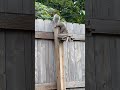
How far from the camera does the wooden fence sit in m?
4.48

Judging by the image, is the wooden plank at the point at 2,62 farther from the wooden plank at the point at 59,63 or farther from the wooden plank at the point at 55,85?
the wooden plank at the point at 59,63

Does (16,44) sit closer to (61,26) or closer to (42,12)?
(61,26)

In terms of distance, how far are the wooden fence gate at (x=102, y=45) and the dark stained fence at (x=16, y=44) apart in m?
0.39

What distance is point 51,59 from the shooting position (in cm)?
462

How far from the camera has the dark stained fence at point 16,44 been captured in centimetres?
207

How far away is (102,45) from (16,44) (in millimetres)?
A: 588

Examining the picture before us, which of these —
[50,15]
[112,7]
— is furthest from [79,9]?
[112,7]

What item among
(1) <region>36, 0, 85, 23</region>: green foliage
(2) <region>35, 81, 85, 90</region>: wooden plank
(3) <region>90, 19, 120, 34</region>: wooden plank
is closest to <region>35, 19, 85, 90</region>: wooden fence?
(2) <region>35, 81, 85, 90</region>: wooden plank

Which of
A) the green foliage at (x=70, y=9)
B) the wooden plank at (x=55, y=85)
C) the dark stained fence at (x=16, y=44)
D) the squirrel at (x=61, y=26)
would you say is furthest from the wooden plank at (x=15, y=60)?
the green foliage at (x=70, y=9)

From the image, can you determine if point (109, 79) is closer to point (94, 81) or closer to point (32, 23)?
point (94, 81)

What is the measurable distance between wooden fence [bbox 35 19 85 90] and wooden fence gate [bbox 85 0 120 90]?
2.20 m

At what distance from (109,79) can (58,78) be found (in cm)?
226

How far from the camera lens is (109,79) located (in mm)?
2297

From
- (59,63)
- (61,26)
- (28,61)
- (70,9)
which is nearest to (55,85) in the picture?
(59,63)
